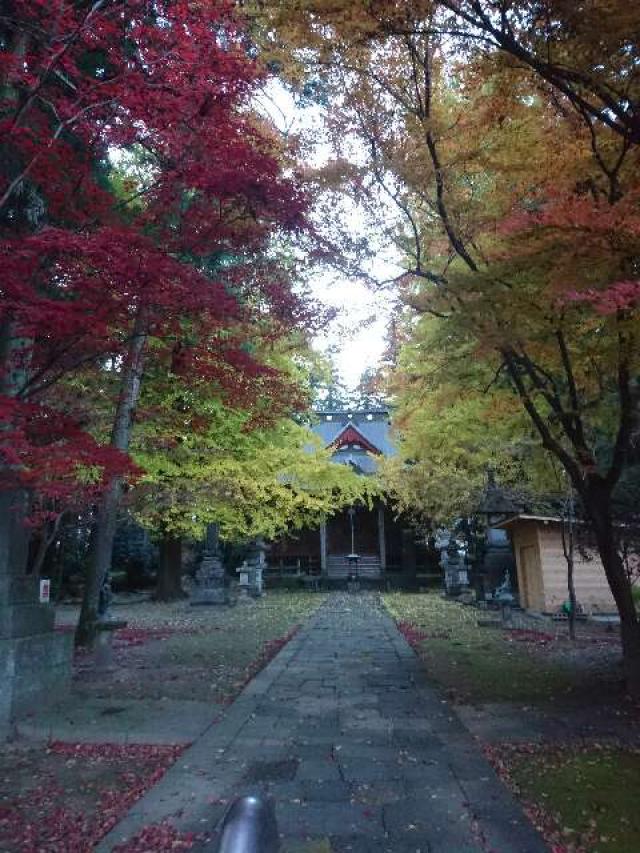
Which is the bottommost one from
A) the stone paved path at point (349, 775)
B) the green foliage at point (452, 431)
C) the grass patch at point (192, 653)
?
the stone paved path at point (349, 775)

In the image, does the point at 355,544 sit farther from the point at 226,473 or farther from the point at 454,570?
the point at 226,473

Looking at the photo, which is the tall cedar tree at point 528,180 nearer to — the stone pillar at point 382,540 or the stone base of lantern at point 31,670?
the stone base of lantern at point 31,670

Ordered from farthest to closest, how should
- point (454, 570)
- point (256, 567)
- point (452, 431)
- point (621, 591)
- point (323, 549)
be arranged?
point (323, 549)
point (256, 567)
point (454, 570)
point (452, 431)
point (621, 591)

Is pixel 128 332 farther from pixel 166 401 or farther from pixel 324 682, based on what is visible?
pixel 324 682

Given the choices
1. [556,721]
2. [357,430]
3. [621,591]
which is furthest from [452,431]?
[357,430]

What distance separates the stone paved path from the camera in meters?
3.63

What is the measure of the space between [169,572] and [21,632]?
1581 centimetres

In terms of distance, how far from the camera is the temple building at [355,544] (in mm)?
28297

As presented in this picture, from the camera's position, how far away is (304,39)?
Result: 5.96m

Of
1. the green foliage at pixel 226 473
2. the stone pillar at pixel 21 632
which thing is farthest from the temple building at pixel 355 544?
the stone pillar at pixel 21 632

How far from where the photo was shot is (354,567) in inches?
1128

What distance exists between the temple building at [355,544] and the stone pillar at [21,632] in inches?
844

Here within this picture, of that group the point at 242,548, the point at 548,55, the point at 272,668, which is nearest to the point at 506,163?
the point at 548,55

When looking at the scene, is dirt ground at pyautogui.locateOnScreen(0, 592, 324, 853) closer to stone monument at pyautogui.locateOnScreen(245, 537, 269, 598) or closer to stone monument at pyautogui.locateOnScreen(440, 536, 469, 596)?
stone monument at pyautogui.locateOnScreen(245, 537, 269, 598)
